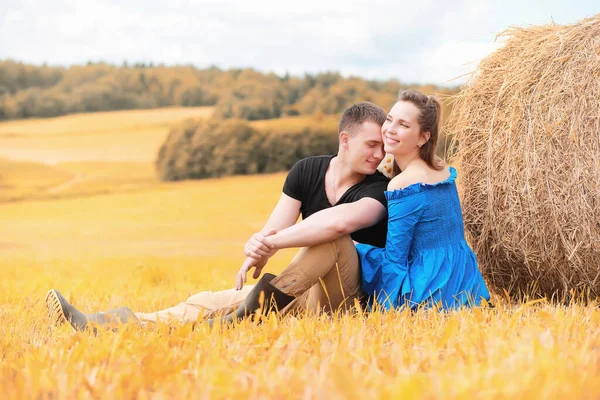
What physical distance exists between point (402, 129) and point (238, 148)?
1294 centimetres

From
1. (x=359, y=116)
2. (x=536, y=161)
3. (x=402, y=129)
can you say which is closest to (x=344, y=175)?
(x=359, y=116)

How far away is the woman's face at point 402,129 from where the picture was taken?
3869 mm

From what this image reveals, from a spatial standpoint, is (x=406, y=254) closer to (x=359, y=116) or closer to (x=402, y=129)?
(x=402, y=129)

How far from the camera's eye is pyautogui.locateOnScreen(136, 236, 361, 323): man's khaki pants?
3.69 m

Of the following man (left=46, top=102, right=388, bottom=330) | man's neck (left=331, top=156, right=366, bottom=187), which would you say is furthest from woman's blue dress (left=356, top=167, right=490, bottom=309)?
man's neck (left=331, top=156, right=366, bottom=187)

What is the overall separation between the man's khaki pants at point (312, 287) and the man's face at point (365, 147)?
21.1 inches

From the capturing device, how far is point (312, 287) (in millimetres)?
3980

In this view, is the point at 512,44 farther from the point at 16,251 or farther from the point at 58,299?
the point at 16,251

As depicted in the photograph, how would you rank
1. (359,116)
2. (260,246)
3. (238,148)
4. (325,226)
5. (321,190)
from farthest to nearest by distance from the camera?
(238,148) → (321,190) → (359,116) → (260,246) → (325,226)

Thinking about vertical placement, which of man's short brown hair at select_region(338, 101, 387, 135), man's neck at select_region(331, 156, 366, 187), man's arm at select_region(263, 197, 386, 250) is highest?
man's short brown hair at select_region(338, 101, 387, 135)

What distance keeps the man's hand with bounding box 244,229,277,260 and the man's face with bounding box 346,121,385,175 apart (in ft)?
2.26

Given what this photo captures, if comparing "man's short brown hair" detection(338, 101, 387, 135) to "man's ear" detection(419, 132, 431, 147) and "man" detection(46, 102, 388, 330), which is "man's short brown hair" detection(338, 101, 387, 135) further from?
"man's ear" detection(419, 132, 431, 147)

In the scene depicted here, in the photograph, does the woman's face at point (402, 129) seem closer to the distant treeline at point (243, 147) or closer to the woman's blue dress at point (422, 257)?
the woman's blue dress at point (422, 257)

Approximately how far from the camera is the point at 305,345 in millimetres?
2865
